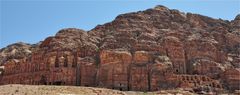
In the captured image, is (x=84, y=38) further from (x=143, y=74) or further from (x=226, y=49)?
(x=226, y=49)

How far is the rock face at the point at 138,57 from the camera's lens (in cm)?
7112

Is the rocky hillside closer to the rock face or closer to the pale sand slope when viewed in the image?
the rock face

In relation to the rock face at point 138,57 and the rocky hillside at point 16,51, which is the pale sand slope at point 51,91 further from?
the rocky hillside at point 16,51

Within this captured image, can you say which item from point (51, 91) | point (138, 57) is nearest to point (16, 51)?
point (138, 57)

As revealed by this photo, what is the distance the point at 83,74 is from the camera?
73000 mm

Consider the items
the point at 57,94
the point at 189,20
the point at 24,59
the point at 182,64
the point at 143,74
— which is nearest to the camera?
the point at 57,94

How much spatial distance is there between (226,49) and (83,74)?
29041 mm

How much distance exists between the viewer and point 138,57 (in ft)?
240

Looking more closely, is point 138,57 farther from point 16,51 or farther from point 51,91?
point 16,51

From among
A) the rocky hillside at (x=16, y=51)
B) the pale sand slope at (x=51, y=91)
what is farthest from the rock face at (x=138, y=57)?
the rocky hillside at (x=16, y=51)

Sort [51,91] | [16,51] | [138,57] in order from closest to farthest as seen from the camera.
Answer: [51,91], [138,57], [16,51]

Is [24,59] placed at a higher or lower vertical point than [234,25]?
lower

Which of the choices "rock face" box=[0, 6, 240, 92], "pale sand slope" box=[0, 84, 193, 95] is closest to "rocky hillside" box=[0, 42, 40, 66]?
"rock face" box=[0, 6, 240, 92]

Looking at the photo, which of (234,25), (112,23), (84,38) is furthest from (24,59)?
(234,25)
